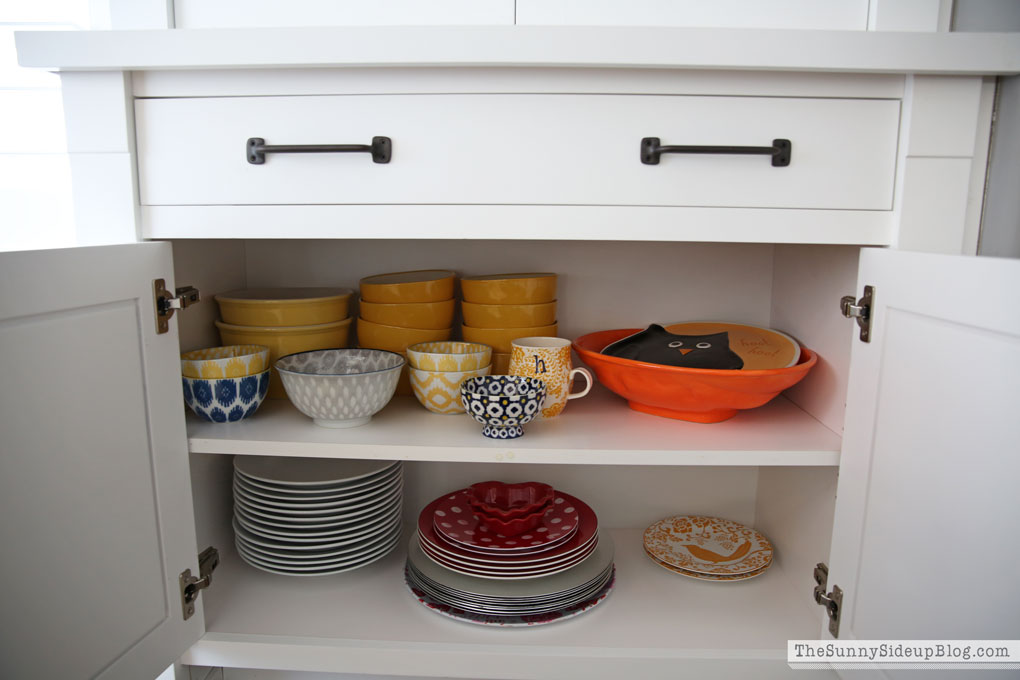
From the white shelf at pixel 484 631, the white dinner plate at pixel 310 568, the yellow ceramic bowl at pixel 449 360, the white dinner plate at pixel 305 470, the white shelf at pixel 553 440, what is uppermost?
the yellow ceramic bowl at pixel 449 360

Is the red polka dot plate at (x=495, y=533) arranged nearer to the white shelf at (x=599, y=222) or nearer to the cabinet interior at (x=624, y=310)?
the cabinet interior at (x=624, y=310)

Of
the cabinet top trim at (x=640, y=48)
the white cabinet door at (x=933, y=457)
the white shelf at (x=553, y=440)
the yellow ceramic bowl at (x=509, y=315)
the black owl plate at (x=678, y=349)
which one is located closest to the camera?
the white cabinet door at (x=933, y=457)

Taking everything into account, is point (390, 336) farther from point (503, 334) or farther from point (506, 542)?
point (506, 542)

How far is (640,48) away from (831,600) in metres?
0.74

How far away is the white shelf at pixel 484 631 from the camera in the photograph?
854 millimetres

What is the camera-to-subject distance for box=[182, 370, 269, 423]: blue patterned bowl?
891 millimetres

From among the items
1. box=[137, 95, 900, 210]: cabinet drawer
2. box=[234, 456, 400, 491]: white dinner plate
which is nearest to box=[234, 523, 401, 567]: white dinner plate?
box=[234, 456, 400, 491]: white dinner plate

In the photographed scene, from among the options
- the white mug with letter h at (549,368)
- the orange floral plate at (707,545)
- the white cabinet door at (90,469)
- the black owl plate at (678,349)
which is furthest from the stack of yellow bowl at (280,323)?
the orange floral plate at (707,545)

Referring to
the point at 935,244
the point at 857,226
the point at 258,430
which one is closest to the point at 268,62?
the point at 258,430

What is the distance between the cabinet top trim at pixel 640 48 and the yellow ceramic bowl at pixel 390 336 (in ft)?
1.46

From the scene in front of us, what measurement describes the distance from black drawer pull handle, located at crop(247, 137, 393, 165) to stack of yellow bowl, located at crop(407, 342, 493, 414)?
0.31 meters

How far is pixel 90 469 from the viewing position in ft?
2.19

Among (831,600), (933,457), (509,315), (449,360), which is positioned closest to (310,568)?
(449,360)

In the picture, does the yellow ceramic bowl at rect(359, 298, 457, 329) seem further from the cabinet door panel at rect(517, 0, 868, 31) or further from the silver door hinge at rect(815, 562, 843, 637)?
the silver door hinge at rect(815, 562, 843, 637)
